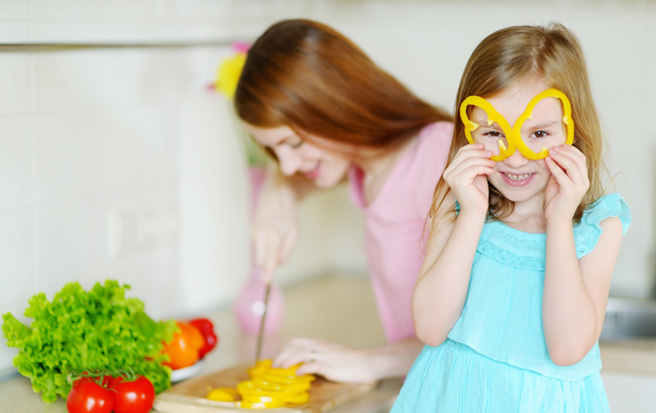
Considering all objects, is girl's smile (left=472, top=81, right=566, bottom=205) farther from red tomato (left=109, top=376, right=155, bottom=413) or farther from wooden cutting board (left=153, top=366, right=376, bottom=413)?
red tomato (left=109, top=376, right=155, bottom=413)

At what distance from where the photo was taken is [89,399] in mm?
1194

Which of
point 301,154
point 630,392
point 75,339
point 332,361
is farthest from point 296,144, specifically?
point 630,392

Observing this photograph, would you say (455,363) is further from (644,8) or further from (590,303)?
(644,8)

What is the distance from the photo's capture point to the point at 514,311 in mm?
1054

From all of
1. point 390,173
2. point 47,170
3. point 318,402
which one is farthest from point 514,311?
point 47,170

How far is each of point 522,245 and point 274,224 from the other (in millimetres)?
697

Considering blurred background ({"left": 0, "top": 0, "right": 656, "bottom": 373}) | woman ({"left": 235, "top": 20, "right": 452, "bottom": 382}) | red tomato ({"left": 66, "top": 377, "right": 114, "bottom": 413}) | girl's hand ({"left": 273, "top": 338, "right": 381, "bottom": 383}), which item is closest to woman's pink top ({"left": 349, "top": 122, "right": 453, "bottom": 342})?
woman ({"left": 235, "top": 20, "right": 452, "bottom": 382})

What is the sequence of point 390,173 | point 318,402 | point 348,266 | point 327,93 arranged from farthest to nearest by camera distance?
1. point 348,266
2. point 390,173
3. point 327,93
4. point 318,402

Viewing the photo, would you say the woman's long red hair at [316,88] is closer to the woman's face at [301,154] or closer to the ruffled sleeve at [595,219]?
the woman's face at [301,154]

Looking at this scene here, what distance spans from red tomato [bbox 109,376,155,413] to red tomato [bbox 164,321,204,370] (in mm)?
179

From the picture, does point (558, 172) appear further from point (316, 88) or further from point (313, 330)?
point (313, 330)

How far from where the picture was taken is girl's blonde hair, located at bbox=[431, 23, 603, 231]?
3.32ft

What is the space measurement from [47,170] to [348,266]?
103 centimetres

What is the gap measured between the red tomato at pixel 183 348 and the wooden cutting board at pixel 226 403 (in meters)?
0.06
